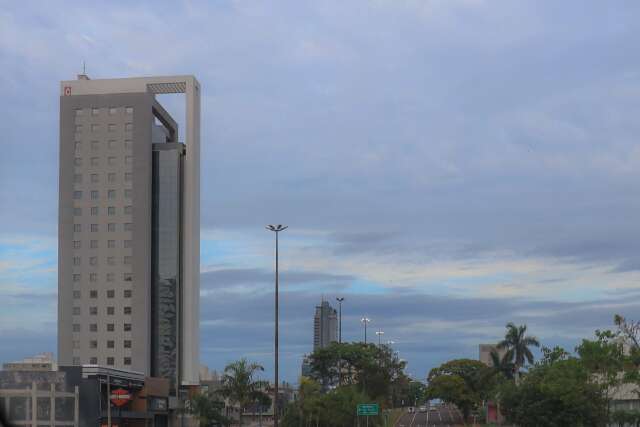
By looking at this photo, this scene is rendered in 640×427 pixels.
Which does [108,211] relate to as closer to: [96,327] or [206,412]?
[96,327]

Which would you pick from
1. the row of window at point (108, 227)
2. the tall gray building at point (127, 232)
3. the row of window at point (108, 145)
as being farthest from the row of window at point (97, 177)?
the row of window at point (108, 227)

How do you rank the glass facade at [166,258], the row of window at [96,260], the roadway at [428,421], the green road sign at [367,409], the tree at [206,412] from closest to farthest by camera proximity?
1. the green road sign at [367,409]
2. the tree at [206,412]
3. the glass facade at [166,258]
4. the row of window at [96,260]
5. the roadway at [428,421]

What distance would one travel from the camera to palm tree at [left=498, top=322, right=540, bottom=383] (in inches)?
4993

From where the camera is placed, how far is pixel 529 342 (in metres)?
128

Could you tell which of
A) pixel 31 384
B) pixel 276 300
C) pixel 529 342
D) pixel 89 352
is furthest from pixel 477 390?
pixel 31 384

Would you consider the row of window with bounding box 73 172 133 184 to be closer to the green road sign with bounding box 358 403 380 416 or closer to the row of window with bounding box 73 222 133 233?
the row of window with bounding box 73 222 133 233

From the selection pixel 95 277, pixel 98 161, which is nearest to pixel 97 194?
pixel 98 161

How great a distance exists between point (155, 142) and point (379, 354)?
38.7m

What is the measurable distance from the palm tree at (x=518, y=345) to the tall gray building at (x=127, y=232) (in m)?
42.8

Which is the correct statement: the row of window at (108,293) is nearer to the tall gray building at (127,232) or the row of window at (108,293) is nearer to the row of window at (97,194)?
the tall gray building at (127,232)

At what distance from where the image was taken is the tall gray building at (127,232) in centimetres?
10762

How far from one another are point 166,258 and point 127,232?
5.35 m

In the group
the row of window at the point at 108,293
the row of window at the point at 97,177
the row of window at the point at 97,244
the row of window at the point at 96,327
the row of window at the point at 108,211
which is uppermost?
the row of window at the point at 97,177

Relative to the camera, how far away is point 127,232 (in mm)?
109062
